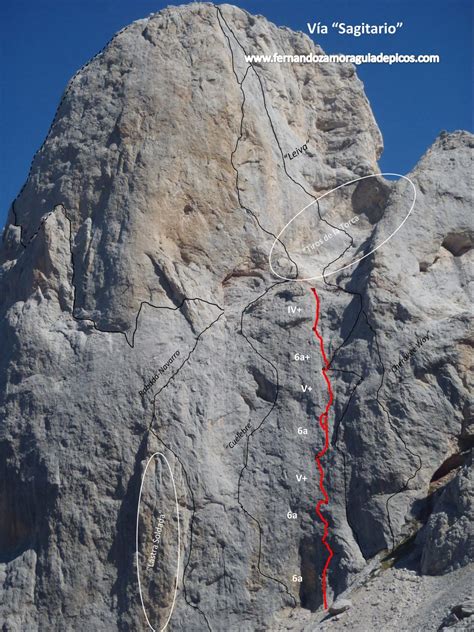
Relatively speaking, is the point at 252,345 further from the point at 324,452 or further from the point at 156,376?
the point at 324,452

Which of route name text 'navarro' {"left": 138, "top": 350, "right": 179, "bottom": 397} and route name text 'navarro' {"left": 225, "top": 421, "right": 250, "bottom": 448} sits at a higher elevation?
route name text 'navarro' {"left": 138, "top": 350, "right": 179, "bottom": 397}

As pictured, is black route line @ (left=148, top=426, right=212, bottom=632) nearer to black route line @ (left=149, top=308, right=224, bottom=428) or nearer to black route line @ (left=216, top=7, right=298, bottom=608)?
black route line @ (left=149, top=308, right=224, bottom=428)

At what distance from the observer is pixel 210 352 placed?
69.2ft

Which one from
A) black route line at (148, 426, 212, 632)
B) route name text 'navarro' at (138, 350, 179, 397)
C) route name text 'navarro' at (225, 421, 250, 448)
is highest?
route name text 'navarro' at (138, 350, 179, 397)

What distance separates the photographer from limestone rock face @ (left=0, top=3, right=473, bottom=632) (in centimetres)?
1956

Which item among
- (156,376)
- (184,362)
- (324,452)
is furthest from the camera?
(184,362)

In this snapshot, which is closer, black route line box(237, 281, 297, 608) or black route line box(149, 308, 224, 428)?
black route line box(237, 281, 297, 608)

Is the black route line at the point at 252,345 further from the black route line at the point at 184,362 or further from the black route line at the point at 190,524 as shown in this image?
the black route line at the point at 190,524

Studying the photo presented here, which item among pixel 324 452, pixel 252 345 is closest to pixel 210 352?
pixel 252 345

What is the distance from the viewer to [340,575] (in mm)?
19141

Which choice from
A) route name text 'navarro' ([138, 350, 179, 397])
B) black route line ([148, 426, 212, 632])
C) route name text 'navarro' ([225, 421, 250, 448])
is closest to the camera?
black route line ([148, 426, 212, 632])

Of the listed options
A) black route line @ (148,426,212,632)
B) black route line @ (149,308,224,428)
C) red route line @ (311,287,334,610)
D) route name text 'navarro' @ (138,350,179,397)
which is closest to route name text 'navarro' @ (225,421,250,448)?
black route line @ (148,426,212,632)

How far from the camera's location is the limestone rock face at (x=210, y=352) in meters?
19.6

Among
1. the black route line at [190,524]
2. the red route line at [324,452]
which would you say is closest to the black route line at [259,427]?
the red route line at [324,452]
